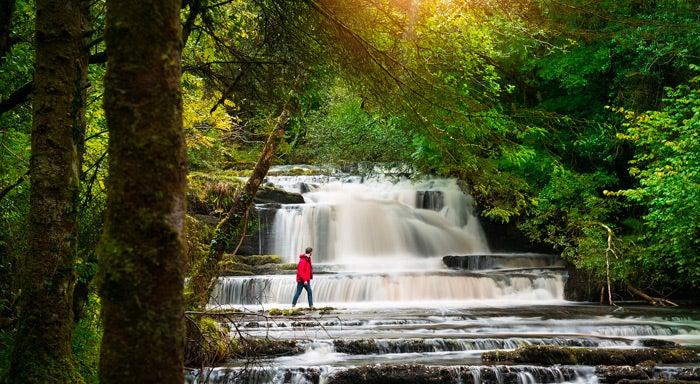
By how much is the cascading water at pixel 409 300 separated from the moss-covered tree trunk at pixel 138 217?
275cm

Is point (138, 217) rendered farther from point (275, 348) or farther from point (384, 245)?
point (384, 245)

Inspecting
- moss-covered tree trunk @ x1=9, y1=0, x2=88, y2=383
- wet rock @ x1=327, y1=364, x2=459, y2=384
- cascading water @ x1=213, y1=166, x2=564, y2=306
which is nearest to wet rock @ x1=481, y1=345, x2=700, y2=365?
wet rock @ x1=327, y1=364, x2=459, y2=384

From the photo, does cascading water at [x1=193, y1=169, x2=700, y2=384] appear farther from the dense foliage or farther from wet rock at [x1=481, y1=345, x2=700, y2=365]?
the dense foliage

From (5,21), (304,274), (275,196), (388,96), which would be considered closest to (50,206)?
(5,21)

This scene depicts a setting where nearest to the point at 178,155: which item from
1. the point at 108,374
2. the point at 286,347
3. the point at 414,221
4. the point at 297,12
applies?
the point at 108,374

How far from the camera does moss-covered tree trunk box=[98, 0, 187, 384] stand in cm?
215

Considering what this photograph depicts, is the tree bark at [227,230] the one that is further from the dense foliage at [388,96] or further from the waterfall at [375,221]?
the waterfall at [375,221]

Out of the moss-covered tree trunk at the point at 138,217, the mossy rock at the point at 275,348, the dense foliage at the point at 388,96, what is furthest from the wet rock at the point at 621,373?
the moss-covered tree trunk at the point at 138,217

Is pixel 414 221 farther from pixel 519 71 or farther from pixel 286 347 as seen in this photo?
pixel 286 347

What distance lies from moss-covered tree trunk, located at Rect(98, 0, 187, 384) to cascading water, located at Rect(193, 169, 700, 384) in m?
2.75

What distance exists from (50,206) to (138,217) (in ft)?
6.93

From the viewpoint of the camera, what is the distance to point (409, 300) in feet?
57.8

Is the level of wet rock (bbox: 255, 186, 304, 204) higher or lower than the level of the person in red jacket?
higher

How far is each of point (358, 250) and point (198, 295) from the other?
630 inches
